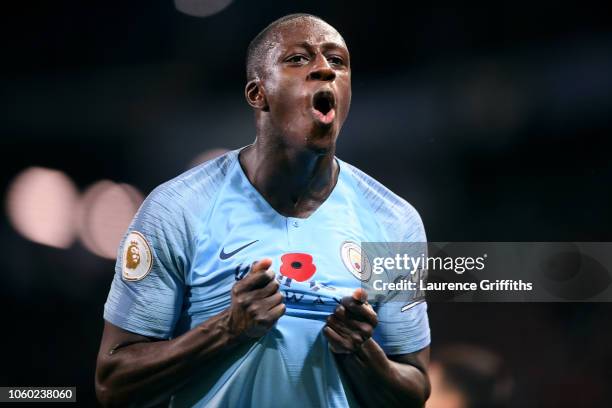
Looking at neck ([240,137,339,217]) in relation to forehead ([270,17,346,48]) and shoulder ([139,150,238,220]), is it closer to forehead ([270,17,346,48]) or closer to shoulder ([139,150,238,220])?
shoulder ([139,150,238,220])

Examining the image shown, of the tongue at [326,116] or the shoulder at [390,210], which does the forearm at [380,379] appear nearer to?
the shoulder at [390,210]

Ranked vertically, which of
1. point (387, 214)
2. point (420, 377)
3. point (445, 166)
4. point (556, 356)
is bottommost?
point (420, 377)

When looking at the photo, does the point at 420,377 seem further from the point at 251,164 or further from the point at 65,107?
the point at 65,107

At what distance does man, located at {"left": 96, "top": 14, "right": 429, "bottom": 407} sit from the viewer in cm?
114

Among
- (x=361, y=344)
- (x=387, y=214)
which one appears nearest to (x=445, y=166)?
(x=387, y=214)

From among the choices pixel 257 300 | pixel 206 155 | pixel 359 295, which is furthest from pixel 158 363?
pixel 206 155

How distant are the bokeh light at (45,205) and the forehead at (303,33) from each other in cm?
65

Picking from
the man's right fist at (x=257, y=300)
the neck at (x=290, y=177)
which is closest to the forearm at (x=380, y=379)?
the man's right fist at (x=257, y=300)

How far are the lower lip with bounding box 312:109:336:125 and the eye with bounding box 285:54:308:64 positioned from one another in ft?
0.33

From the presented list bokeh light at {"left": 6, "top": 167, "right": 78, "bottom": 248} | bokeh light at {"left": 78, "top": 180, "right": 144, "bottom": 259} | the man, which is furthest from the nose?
bokeh light at {"left": 6, "top": 167, "right": 78, "bottom": 248}

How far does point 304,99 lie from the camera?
1.23 metres

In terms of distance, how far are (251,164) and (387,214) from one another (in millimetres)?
260

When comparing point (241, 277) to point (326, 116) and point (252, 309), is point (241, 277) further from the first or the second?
point (326, 116)

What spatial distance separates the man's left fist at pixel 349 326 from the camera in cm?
110
